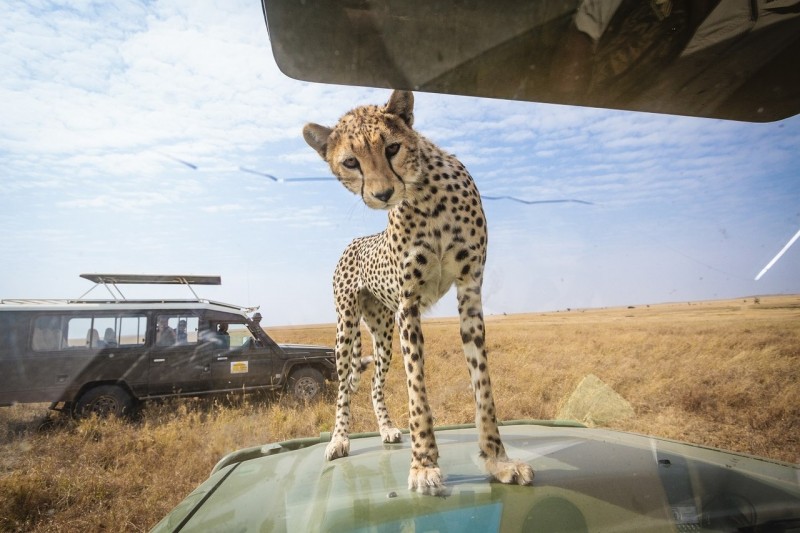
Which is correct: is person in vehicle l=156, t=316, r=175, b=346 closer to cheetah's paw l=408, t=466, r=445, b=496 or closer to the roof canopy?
the roof canopy

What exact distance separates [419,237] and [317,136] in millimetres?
522

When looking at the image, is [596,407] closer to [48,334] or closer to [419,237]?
[419,237]

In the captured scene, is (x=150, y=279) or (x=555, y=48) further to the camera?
(x=150, y=279)

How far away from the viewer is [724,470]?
1.16 meters

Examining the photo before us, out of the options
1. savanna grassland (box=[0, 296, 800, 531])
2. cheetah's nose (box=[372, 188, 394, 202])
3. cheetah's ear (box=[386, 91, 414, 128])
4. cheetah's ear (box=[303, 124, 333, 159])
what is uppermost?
cheetah's ear (box=[386, 91, 414, 128])

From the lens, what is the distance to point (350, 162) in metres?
1.57

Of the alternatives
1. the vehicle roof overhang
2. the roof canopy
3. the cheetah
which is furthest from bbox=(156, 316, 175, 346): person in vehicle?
the vehicle roof overhang

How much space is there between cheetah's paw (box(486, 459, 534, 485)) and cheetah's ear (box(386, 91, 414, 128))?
1158mm

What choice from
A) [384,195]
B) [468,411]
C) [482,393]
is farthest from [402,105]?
[468,411]

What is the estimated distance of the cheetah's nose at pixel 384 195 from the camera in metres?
1.45

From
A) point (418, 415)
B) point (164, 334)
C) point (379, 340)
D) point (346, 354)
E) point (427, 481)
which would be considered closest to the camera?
point (427, 481)

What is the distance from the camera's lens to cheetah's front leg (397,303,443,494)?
128cm

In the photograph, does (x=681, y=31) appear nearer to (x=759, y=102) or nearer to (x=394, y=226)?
(x=759, y=102)

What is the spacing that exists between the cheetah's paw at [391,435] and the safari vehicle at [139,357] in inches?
156
